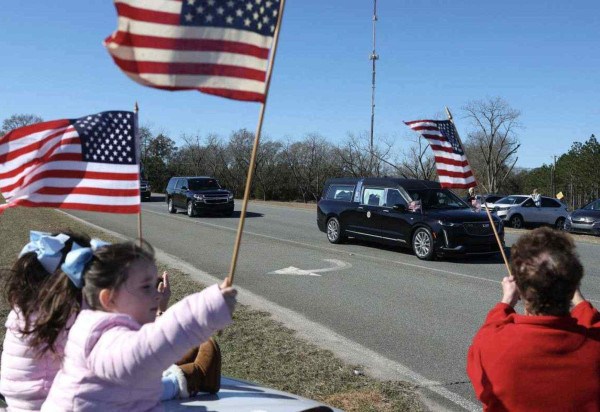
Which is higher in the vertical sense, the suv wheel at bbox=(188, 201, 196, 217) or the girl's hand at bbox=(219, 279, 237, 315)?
the girl's hand at bbox=(219, 279, 237, 315)

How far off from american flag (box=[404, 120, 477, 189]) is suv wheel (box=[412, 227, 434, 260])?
295 inches

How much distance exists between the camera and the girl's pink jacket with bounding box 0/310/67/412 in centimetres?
256

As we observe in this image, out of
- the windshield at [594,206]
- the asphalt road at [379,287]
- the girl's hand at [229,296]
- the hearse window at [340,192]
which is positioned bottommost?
the asphalt road at [379,287]

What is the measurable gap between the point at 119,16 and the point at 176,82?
38 cm

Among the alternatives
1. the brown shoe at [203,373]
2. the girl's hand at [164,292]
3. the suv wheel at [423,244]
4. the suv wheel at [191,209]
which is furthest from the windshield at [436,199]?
the suv wheel at [191,209]

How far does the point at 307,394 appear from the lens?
15.7ft

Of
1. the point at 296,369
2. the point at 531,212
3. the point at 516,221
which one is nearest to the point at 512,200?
the point at 531,212

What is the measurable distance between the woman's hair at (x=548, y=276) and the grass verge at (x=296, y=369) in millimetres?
2644

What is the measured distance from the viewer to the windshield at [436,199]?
14.0 m

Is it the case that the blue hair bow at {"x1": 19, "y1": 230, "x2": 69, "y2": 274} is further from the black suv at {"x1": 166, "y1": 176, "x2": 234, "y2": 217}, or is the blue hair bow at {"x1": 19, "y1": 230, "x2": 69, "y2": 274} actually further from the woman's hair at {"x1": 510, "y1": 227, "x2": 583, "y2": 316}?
the black suv at {"x1": 166, "y1": 176, "x2": 234, "y2": 217}

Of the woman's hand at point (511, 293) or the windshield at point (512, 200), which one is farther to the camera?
the windshield at point (512, 200)

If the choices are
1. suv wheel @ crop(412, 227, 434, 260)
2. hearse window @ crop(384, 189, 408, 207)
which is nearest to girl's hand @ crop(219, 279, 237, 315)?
suv wheel @ crop(412, 227, 434, 260)

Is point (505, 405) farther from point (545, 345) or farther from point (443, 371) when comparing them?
point (443, 371)

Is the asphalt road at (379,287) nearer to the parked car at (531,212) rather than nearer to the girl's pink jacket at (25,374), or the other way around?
the girl's pink jacket at (25,374)
